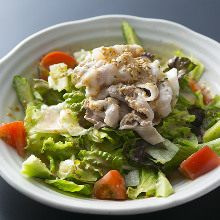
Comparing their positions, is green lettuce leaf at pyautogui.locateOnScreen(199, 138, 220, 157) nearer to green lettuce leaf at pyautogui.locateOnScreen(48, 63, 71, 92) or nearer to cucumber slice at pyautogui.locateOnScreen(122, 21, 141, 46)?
green lettuce leaf at pyautogui.locateOnScreen(48, 63, 71, 92)

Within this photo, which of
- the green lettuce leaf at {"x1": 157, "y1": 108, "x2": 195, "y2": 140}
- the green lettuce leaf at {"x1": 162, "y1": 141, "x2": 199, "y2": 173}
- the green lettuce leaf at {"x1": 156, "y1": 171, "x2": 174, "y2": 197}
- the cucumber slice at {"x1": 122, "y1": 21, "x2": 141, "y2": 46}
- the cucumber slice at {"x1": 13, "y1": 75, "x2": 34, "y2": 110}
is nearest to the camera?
the green lettuce leaf at {"x1": 156, "y1": 171, "x2": 174, "y2": 197}

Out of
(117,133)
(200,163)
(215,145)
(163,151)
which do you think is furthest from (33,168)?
(215,145)

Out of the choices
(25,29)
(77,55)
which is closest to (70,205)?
(77,55)

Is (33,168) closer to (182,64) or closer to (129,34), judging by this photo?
(182,64)

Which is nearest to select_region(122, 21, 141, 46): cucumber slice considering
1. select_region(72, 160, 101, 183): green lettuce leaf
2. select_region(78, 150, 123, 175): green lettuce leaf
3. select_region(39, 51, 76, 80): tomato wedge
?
select_region(39, 51, 76, 80): tomato wedge

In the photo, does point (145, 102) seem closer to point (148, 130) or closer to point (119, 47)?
point (148, 130)

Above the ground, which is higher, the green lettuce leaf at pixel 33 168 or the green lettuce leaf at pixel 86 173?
the green lettuce leaf at pixel 33 168

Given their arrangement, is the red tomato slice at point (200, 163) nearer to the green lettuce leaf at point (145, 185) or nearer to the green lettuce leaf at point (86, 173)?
the green lettuce leaf at point (145, 185)

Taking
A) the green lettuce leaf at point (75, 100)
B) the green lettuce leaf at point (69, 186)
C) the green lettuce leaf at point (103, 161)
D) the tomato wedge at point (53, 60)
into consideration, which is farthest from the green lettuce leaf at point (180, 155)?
the tomato wedge at point (53, 60)
